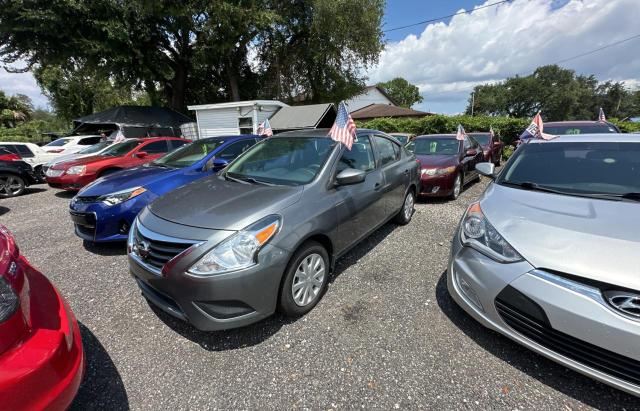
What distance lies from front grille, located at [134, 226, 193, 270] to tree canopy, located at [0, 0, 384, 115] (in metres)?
17.4

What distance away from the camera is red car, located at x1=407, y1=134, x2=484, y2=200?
19.8 ft

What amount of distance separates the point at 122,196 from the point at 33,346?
2.80m

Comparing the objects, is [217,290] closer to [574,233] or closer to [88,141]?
[574,233]

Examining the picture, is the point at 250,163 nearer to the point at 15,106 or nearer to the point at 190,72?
the point at 190,72

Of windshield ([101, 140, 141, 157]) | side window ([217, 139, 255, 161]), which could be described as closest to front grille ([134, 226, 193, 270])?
side window ([217, 139, 255, 161])

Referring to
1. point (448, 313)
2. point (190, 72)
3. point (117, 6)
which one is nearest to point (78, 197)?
point (448, 313)

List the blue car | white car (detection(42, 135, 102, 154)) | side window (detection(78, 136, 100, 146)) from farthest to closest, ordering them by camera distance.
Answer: side window (detection(78, 136, 100, 146)) < white car (detection(42, 135, 102, 154)) < the blue car

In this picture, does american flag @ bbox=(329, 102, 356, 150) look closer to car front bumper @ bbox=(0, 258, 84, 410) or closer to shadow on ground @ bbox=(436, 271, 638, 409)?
shadow on ground @ bbox=(436, 271, 638, 409)

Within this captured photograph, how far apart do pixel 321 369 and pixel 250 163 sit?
235 centimetres

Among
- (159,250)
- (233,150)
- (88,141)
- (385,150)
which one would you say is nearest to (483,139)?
(385,150)

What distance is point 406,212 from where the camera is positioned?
472 cm

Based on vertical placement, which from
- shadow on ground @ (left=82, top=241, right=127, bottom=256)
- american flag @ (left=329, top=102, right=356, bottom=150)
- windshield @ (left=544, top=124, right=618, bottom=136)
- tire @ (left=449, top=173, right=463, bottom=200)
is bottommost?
shadow on ground @ (left=82, top=241, right=127, bottom=256)

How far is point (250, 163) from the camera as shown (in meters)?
3.48

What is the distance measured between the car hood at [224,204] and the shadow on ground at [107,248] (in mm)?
1728
